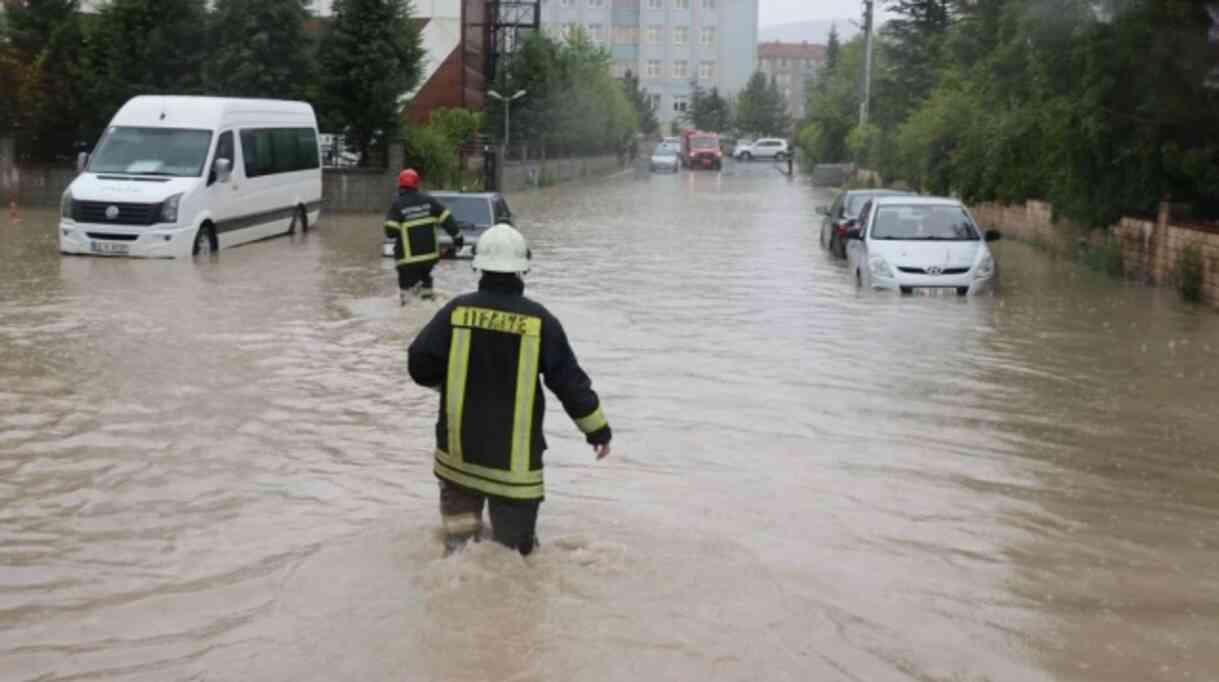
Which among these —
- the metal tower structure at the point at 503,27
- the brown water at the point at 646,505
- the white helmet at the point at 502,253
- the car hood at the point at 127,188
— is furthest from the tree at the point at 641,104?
the white helmet at the point at 502,253

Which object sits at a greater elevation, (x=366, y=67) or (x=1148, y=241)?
(x=366, y=67)

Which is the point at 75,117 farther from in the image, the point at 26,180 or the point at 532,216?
the point at 532,216

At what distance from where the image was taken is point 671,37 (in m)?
140

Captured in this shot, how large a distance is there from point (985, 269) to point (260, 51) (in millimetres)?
23051

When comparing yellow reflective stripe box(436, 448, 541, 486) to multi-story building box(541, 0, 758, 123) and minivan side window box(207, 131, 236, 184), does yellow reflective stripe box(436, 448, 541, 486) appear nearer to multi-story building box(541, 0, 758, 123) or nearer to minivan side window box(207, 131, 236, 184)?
minivan side window box(207, 131, 236, 184)

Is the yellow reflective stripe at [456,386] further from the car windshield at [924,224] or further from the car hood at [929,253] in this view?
the car windshield at [924,224]

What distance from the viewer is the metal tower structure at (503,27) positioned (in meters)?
60.0

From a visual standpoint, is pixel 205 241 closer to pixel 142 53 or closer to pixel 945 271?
pixel 945 271

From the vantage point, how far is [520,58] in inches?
2400

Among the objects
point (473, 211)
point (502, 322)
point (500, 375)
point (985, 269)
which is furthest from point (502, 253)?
point (473, 211)

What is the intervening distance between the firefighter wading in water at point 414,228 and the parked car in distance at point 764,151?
287 ft

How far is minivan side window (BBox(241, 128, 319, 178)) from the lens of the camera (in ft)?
78.5

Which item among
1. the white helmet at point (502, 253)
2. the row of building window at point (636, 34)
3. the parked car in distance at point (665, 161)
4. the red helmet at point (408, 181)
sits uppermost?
the row of building window at point (636, 34)

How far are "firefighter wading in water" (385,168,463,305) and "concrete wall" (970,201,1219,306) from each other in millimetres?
9177
